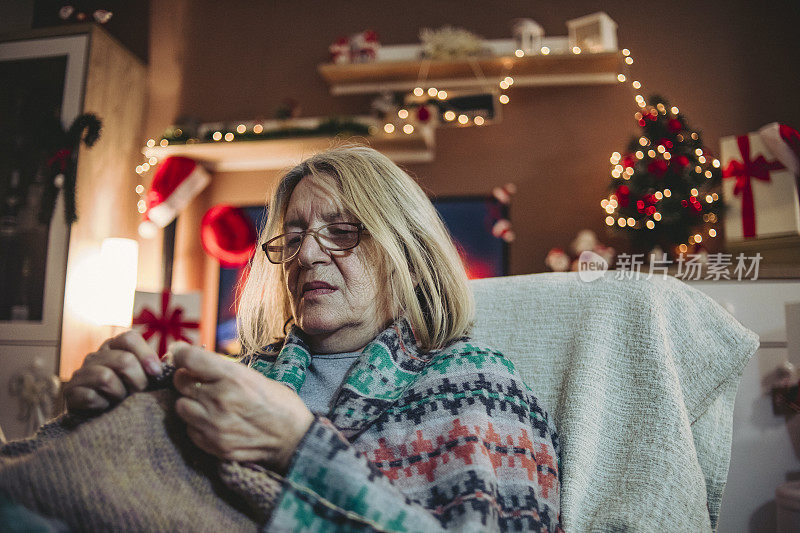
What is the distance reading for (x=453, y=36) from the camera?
3123 millimetres

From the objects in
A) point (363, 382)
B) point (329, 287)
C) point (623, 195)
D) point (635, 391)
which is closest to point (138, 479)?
point (363, 382)

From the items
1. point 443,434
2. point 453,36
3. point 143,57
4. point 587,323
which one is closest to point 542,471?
point 443,434

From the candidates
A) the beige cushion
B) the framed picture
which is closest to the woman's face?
the beige cushion

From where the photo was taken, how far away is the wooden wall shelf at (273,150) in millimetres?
3078

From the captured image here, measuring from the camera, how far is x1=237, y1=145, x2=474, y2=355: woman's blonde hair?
1104 mm

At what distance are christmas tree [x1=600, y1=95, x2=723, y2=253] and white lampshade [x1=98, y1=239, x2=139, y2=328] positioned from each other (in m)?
2.47

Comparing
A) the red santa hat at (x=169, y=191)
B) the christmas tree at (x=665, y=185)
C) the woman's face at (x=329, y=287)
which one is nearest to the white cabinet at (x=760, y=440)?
the christmas tree at (x=665, y=185)

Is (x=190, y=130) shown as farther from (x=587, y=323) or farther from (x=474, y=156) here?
(x=587, y=323)

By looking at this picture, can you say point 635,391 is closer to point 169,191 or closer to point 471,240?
point 471,240

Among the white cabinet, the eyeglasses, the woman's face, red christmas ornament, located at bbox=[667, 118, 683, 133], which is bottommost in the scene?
the white cabinet

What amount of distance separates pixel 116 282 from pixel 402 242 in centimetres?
226

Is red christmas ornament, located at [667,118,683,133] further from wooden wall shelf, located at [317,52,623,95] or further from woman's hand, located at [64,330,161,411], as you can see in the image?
woman's hand, located at [64,330,161,411]

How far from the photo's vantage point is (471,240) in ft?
10.2

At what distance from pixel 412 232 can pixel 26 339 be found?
264 cm
